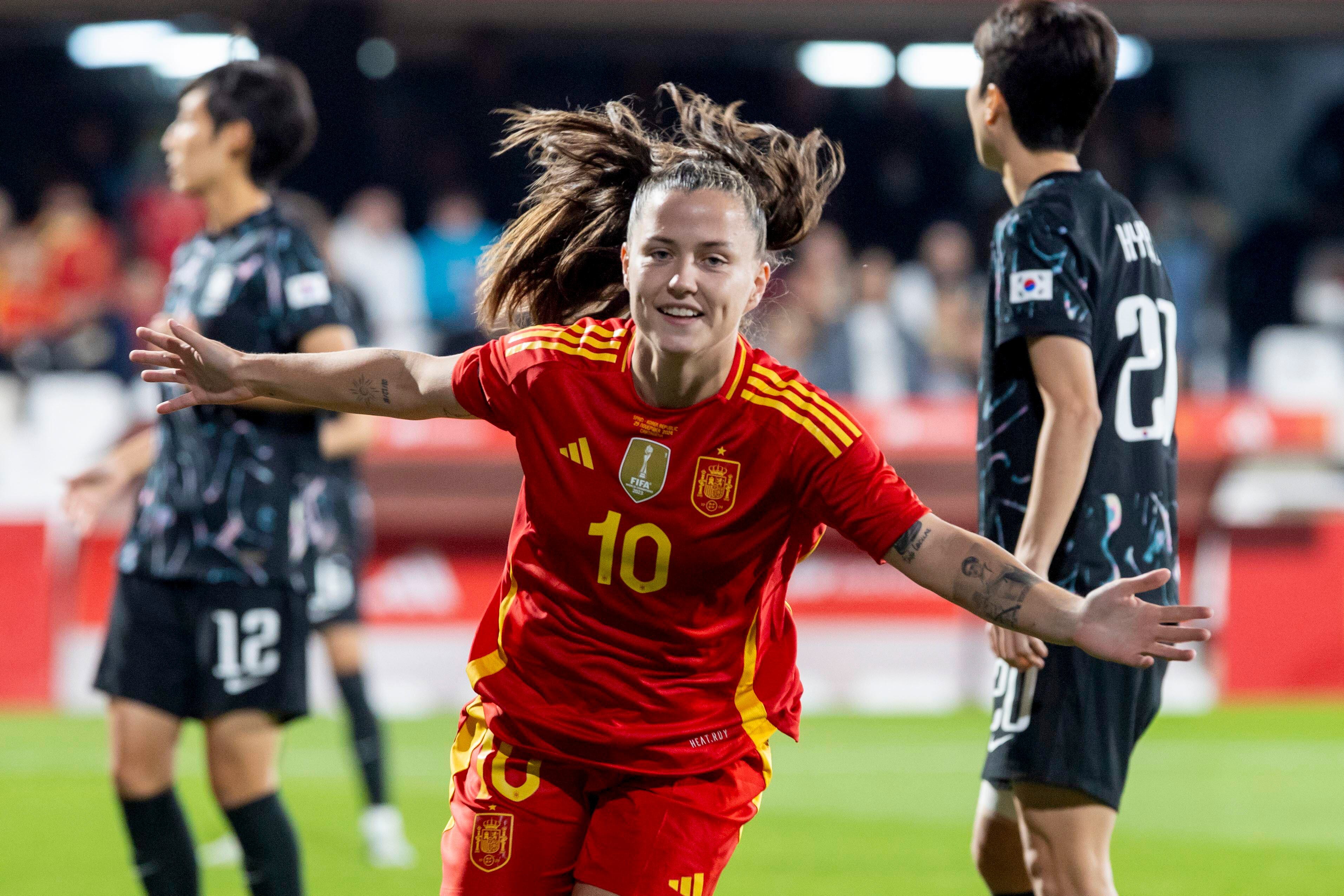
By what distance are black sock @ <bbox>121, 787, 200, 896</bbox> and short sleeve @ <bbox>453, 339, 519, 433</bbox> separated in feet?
5.16

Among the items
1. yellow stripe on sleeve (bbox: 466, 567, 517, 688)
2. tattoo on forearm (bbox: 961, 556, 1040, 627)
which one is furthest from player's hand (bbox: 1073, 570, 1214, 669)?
yellow stripe on sleeve (bbox: 466, 567, 517, 688)

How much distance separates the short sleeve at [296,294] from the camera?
4.18 m

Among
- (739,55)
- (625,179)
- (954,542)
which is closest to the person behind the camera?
(954,542)

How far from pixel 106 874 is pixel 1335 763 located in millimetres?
5816

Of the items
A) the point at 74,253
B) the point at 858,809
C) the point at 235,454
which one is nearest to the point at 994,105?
the point at 235,454

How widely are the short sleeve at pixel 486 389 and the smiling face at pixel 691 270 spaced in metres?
0.29

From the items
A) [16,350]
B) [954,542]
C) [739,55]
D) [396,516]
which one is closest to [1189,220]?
[739,55]

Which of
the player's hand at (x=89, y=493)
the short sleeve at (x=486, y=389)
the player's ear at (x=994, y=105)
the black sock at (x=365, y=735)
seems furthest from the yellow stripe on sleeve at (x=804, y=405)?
the black sock at (x=365, y=735)

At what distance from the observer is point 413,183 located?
14.9 metres

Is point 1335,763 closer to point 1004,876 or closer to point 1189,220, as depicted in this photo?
point 1004,876

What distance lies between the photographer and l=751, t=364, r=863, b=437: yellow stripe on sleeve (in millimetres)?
2957

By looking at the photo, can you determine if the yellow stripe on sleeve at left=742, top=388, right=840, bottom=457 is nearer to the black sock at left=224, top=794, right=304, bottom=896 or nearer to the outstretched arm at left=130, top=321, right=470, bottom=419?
the outstretched arm at left=130, top=321, right=470, bottom=419

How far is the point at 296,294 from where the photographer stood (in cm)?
420

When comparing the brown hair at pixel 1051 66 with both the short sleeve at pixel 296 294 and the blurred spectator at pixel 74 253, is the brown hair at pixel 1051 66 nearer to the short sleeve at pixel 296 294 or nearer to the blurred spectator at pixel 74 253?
the short sleeve at pixel 296 294
